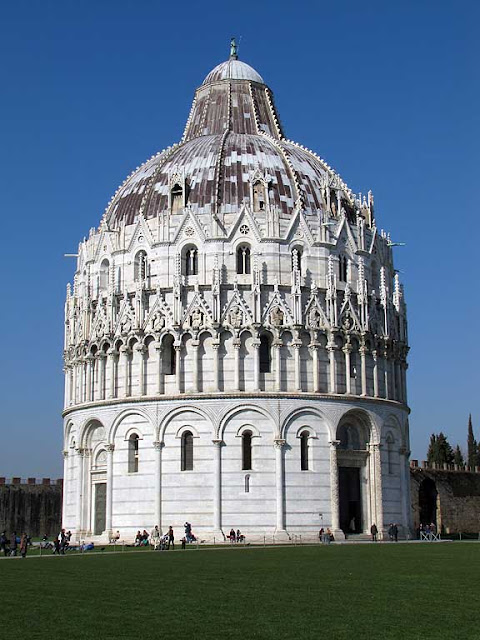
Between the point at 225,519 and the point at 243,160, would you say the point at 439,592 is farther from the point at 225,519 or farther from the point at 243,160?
the point at 243,160

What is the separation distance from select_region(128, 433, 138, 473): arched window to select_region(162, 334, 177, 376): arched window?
4.42 metres

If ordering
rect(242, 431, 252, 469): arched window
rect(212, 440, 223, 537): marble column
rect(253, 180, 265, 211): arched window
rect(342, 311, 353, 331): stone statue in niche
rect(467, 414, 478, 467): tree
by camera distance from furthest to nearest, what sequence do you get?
rect(467, 414, 478, 467): tree, rect(253, 180, 265, 211): arched window, rect(342, 311, 353, 331): stone statue in niche, rect(242, 431, 252, 469): arched window, rect(212, 440, 223, 537): marble column

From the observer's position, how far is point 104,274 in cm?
6562

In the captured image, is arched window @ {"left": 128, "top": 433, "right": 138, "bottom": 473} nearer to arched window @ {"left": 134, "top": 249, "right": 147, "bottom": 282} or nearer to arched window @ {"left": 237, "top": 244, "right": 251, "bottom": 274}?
arched window @ {"left": 134, "top": 249, "right": 147, "bottom": 282}

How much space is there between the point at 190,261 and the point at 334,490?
16620mm

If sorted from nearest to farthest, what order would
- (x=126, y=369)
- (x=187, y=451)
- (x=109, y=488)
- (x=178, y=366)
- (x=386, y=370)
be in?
(x=187, y=451), (x=178, y=366), (x=109, y=488), (x=126, y=369), (x=386, y=370)

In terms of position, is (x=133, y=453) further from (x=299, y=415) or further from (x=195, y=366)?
(x=299, y=415)

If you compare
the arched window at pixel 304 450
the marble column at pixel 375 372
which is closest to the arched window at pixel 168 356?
the arched window at pixel 304 450

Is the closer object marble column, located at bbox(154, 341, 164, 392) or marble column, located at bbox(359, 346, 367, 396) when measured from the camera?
marble column, located at bbox(154, 341, 164, 392)

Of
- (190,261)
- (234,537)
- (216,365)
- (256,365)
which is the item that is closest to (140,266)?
(190,261)

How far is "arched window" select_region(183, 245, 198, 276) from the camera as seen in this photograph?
61.5m

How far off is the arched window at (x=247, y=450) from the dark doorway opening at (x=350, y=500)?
6.00 m

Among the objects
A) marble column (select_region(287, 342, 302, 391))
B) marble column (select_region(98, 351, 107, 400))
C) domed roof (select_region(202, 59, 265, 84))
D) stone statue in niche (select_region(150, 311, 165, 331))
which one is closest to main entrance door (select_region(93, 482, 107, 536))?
marble column (select_region(98, 351, 107, 400))

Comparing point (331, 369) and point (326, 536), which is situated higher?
point (331, 369)
